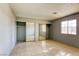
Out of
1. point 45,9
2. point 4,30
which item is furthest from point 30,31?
point 4,30

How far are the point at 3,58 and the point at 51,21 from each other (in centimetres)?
881

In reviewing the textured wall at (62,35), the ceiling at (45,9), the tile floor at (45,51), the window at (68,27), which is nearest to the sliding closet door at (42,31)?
the textured wall at (62,35)

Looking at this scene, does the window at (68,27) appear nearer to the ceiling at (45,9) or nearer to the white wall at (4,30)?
the ceiling at (45,9)

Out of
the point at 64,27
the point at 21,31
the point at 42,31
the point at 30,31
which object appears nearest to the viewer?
the point at 64,27

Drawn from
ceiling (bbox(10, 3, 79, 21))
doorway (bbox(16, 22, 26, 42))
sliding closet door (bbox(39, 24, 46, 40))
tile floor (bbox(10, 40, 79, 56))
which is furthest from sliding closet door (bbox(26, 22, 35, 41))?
tile floor (bbox(10, 40, 79, 56))

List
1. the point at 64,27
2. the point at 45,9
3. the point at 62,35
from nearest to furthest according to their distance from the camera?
the point at 45,9 → the point at 64,27 → the point at 62,35

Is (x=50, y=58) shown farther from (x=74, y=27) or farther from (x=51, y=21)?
(x=51, y=21)

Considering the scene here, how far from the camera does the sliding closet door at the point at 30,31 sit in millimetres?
8289

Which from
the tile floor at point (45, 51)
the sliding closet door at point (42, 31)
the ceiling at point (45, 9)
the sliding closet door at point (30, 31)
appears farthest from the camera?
the sliding closet door at point (42, 31)

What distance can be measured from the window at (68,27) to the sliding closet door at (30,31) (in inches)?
95.8

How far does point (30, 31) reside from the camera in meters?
8.43

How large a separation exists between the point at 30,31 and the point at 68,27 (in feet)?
10.1

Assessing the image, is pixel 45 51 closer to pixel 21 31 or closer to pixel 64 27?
pixel 64 27

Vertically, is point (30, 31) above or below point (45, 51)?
above
